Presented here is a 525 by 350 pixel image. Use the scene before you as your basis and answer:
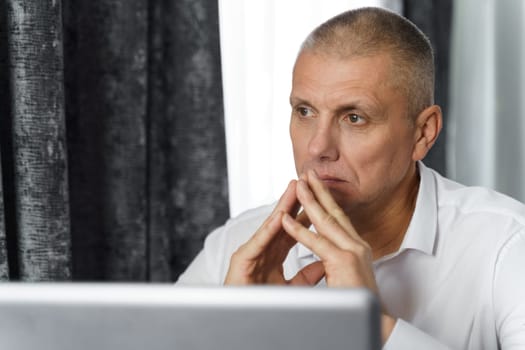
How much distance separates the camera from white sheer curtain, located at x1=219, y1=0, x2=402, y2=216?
2.14 m

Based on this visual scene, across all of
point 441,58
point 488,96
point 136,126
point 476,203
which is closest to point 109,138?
point 136,126

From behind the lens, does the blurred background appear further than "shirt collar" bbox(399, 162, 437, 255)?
Yes

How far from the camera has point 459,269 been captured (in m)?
1.43

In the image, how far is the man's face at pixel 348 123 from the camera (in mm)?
1391

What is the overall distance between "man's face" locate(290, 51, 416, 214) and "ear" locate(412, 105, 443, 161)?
0.06m

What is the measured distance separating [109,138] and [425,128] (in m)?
0.80

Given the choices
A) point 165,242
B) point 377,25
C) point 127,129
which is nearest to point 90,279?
point 165,242

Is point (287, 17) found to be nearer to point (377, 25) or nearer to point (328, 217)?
point (377, 25)

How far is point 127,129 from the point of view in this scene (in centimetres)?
185

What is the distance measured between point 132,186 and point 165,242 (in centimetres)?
21

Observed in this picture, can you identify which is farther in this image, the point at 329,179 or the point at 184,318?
the point at 329,179

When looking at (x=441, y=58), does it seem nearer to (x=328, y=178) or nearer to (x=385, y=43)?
(x=385, y=43)

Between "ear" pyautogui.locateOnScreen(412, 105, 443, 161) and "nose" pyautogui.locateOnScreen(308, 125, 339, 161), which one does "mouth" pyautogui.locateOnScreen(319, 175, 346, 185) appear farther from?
"ear" pyautogui.locateOnScreen(412, 105, 443, 161)

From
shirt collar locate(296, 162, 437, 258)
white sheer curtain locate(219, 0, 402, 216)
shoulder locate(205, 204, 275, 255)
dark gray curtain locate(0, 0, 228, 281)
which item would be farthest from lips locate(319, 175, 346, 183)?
white sheer curtain locate(219, 0, 402, 216)
